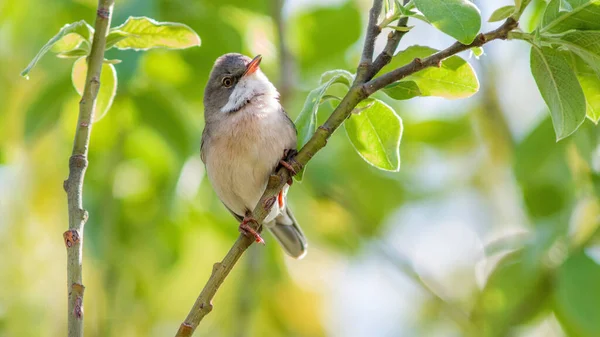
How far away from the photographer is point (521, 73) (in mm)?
8094

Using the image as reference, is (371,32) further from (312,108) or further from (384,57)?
(312,108)

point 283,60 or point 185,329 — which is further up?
point 283,60

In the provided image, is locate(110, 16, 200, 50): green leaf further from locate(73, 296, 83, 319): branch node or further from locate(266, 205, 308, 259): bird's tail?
locate(266, 205, 308, 259): bird's tail

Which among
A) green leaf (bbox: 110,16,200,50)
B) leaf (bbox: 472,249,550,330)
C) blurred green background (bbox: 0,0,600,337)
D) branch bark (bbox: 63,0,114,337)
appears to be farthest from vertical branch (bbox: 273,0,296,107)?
branch bark (bbox: 63,0,114,337)

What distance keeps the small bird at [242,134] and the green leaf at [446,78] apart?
3.82ft

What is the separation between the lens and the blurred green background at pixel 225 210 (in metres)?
4.57

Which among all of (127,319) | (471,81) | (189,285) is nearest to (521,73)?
(189,285)

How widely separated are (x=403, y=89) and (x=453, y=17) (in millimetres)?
489

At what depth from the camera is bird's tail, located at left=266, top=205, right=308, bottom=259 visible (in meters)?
5.31

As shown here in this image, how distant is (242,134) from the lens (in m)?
4.34

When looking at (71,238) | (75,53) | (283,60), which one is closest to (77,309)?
(71,238)

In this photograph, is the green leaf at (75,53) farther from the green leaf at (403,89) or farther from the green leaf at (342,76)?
the green leaf at (403,89)

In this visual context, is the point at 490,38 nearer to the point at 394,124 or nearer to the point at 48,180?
the point at 394,124

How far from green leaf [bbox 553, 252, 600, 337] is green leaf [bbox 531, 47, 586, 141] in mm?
1824
